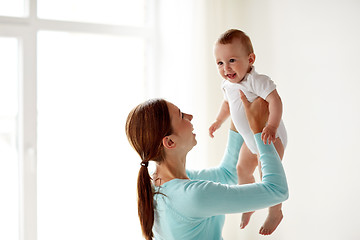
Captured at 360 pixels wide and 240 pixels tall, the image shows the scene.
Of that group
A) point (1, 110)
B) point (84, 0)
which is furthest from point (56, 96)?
point (84, 0)

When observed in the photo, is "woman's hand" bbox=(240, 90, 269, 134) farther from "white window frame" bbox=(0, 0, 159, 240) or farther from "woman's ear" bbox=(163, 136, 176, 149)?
"white window frame" bbox=(0, 0, 159, 240)

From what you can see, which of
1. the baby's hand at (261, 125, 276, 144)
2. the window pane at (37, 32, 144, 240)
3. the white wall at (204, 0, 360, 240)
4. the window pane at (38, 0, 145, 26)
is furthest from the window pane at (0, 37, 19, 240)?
the baby's hand at (261, 125, 276, 144)

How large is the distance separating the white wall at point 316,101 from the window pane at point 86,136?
3.63ft

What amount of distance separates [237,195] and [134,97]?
2103 mm

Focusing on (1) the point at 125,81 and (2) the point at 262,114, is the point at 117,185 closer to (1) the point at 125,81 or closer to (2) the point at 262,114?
(1) the point at 125,81

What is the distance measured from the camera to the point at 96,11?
3.11 meters

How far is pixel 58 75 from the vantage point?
2.98 metres

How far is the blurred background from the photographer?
78.5 inches

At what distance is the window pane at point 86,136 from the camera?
2.94 m

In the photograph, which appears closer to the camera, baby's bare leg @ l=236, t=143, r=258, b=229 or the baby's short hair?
the baby's short hair

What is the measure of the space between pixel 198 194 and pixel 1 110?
189 cm

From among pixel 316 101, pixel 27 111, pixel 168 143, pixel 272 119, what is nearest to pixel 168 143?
pixel 168 143

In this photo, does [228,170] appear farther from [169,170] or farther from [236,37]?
[236,37]

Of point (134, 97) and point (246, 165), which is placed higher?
point (134, 97)
